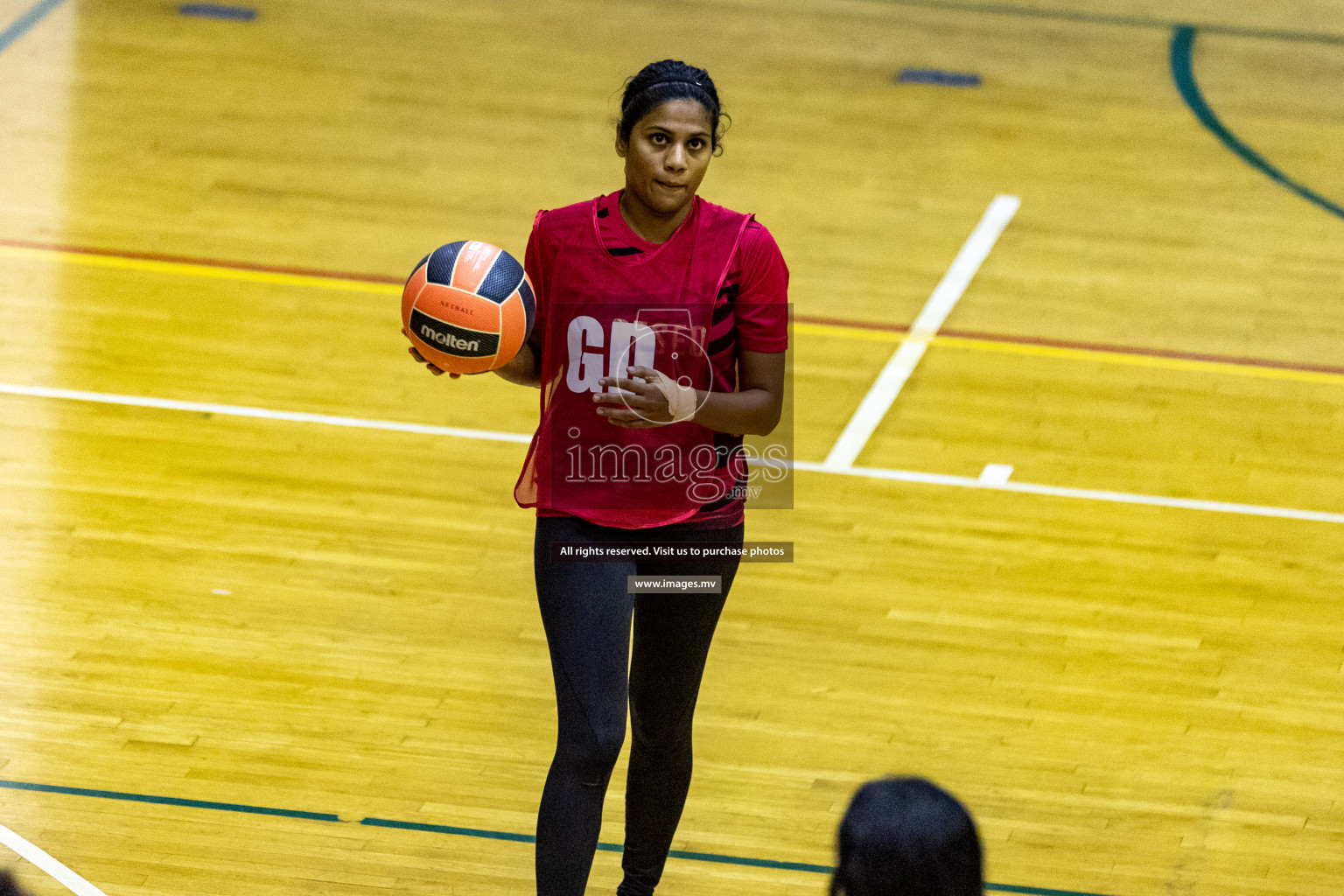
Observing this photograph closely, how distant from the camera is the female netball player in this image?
3254mm

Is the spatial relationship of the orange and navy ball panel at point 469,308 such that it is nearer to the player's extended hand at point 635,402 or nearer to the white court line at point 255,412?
the player's extended hand at point 635,402

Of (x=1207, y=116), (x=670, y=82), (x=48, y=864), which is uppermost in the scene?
(x=670, y=82)

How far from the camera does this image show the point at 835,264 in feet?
26.7

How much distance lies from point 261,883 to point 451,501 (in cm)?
220

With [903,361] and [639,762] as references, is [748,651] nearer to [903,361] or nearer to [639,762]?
[639,762]

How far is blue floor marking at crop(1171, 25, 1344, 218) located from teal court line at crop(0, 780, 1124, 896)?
6.29 meters

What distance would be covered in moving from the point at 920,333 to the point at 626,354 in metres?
4.37

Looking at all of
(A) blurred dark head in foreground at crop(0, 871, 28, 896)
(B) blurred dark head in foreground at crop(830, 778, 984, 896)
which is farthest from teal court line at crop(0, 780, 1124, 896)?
(A) blurred dark head in foreground at crop(0, 871, 28, 896)

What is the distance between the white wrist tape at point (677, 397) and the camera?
315 cm

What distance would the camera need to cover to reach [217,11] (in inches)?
435

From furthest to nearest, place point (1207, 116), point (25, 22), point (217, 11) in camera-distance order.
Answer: point (217, 11) → point (25, 22) → point (1207, 116)

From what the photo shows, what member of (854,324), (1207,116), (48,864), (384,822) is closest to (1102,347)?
(854,324)

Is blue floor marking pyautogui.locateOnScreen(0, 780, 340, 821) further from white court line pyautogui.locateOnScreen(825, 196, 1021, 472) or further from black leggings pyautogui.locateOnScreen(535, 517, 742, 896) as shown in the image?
white court line pyautogui.locateOnScreen(825, 196, 1021, 472)

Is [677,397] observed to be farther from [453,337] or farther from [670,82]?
[670,82]
